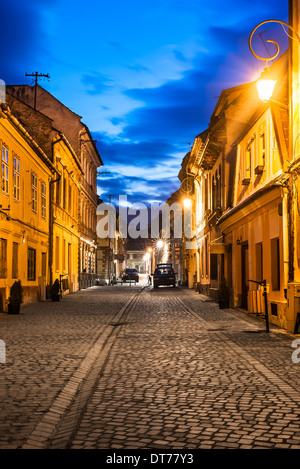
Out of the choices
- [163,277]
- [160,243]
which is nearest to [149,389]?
[163,277]

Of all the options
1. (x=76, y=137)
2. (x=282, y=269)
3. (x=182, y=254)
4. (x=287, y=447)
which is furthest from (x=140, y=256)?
(x=287, y=447)

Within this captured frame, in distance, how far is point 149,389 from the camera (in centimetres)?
717

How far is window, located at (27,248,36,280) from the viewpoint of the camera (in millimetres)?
25156

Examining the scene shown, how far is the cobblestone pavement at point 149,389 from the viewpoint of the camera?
16.7ft

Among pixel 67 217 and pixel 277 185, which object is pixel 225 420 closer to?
pixel 277 185

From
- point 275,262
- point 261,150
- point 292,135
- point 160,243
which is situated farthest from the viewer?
point 160,243

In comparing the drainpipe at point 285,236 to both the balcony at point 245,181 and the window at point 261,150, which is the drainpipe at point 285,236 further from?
the balcony at point 245,181

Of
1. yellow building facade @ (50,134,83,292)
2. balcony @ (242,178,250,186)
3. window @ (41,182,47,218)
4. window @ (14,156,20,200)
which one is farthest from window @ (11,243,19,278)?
balcony @ (242,178,250,186)

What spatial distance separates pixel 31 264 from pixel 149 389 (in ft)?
62.8

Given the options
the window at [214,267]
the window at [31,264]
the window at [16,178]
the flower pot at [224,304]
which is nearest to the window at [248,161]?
the flower pot at [224,304]

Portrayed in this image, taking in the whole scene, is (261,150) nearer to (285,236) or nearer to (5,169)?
(285,236)

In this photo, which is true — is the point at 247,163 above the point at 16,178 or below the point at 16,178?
above

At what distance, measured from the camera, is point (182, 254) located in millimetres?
53000
